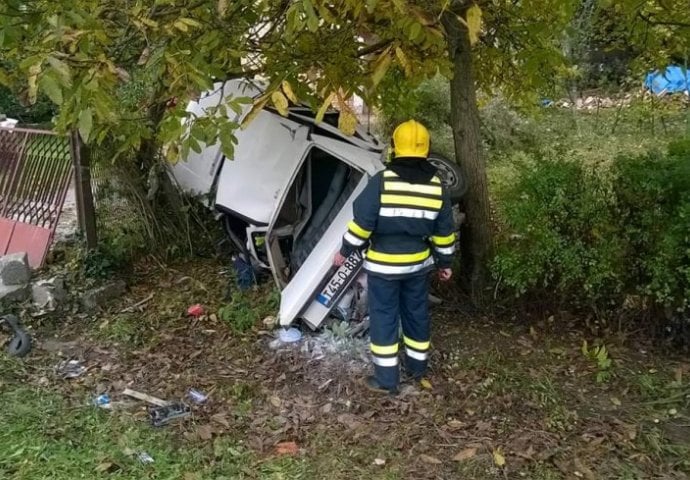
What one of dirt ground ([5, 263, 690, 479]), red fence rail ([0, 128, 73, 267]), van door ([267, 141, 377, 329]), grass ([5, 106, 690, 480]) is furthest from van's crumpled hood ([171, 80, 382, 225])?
red fence rail ([0, 128, 73, 267])

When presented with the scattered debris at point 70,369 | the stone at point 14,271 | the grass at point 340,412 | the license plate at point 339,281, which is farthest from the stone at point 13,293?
the license plate at point 339,281

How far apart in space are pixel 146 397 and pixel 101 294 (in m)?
1.67

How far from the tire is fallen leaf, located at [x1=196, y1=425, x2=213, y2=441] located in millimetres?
2376

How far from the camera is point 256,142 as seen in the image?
5980 mm

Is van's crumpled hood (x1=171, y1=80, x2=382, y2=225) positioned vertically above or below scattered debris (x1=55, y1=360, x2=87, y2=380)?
above

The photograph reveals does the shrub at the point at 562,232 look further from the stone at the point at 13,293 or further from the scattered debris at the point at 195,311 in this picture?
the stone at the point at 13,293

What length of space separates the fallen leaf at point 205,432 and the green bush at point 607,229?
224 cm

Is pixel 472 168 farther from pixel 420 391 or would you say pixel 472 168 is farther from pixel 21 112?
pixel 21 112

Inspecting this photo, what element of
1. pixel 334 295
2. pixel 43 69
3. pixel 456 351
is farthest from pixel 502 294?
pixel 43 69

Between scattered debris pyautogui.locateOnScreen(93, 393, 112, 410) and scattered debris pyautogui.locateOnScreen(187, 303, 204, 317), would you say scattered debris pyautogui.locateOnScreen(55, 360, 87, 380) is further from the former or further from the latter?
scattered debris pyautogui.locateOnScreen(187, 303, 204, 317)

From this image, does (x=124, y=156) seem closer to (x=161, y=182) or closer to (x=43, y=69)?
(x=161, y=182)

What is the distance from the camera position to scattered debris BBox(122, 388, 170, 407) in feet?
14.4

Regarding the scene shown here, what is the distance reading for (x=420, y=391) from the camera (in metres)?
4.50

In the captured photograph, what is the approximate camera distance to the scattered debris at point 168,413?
13.7ft
